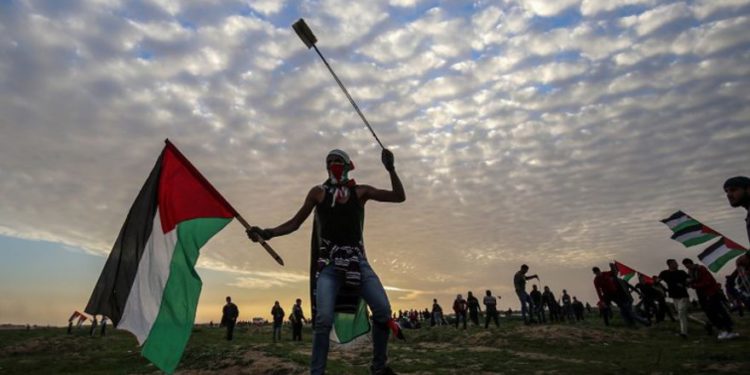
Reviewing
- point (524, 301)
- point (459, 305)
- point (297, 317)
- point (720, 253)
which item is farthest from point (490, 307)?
point (720, 253)

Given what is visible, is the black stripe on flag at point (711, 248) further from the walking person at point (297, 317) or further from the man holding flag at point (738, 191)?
the walking person at point (297, 317)

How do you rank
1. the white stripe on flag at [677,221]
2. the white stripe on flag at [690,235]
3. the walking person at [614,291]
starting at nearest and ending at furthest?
the white stripe on flag at [690,235] < the white stripe on flag at [677,221] < the walking person at [614,291]

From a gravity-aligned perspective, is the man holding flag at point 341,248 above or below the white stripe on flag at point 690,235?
below

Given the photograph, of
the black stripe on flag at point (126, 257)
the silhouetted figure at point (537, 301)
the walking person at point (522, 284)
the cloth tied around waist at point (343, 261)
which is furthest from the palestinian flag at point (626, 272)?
the black stripe on flag at point (126, 257)

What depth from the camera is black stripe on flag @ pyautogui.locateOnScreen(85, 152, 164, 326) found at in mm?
6188

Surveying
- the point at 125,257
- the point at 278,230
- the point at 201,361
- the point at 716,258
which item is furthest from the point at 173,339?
the point at 716,258

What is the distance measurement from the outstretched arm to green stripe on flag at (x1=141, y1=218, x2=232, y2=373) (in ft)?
3.27

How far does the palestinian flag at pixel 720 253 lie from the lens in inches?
457

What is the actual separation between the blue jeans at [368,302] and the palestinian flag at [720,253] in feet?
32.2

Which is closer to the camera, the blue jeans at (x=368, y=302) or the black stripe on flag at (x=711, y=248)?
the blue jeans at (x=368, y=302)

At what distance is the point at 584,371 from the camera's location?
24.1ft

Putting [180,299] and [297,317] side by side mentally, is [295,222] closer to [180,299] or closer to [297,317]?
[180,299]

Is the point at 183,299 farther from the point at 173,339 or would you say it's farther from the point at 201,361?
the point at 201,361

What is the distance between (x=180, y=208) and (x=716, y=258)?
11710mm
